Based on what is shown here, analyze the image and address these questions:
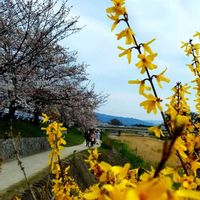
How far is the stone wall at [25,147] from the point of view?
51.6ft

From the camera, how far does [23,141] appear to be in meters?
18.0

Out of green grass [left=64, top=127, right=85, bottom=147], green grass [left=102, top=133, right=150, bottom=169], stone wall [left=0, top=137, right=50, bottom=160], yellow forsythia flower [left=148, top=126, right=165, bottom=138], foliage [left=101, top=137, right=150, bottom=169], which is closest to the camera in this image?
yellow forsythia flower [left=148, top=126, right=165, bottom=138]

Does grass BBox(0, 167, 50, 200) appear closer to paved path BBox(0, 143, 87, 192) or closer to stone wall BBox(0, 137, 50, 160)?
paved path BBox(0, 143, 87, 192)

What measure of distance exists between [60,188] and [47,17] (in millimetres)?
12050

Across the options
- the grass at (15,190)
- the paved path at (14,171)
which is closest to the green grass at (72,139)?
the paved path at (14,171)

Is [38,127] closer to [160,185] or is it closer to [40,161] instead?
[40,161]

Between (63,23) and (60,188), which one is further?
(63,23)

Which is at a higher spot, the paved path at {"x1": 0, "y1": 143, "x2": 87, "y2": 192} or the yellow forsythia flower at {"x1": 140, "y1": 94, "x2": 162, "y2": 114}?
the yellow forsythia flower at {"x1": 140, "y1": 94, "x2": 162, "y2": 114}

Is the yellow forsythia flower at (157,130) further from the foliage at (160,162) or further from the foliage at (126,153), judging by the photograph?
the foliage at (126,153)

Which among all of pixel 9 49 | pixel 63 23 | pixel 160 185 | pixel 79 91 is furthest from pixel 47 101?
pixel 160 185

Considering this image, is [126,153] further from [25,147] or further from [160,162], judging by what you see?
[160,162]

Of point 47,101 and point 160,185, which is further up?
point 47,101

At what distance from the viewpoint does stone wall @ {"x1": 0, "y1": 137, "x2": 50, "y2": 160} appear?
51.6 ft

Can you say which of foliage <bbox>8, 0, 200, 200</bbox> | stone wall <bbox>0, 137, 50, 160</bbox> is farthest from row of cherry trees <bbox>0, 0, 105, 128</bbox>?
foliage <bbox>8, 0, 200, 200</bbox>
